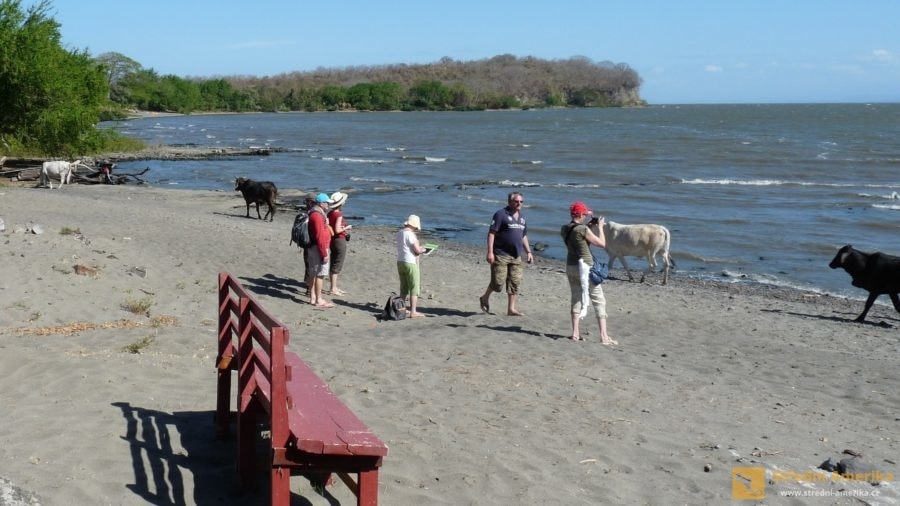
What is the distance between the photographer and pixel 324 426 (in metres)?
5.00

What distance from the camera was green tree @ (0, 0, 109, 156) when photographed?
30641 millimetres

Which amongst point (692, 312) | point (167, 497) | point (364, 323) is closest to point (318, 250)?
point (364, 323)

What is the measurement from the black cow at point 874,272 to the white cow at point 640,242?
3749mm

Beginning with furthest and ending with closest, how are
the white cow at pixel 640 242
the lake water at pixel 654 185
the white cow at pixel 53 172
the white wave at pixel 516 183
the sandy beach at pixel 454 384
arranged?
the white wave at pixel 516 183 → the white cow at pixel 53 172 → the lake water at pixel 654 185 → the white cow at pixel 640 242 → the sandy beach at pixel 454 384

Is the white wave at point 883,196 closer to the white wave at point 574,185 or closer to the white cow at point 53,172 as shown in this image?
the white wave at point 574,185

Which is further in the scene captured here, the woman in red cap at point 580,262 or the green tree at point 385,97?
the green tree at point 385,97

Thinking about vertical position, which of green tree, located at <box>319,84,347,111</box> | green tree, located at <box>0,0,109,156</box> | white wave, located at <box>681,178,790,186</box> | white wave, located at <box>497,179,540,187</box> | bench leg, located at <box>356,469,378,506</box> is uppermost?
green tree, located at <box>319,84,347,111</box>

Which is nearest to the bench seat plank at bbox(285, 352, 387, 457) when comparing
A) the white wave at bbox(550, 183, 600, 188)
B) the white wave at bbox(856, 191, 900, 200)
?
the white wave at bbox(856, 191, 900, 200)

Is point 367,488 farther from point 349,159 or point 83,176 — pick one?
point 349,159

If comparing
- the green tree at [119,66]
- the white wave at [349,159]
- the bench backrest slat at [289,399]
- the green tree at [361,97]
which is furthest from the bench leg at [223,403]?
the green tree at [361,97]

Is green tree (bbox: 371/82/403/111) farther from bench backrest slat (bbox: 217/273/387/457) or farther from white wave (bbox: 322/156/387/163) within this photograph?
bench backrest slat (bbox: 217/273/387/457)

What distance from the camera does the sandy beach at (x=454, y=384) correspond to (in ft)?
19.7

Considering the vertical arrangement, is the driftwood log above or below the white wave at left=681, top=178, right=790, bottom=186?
below

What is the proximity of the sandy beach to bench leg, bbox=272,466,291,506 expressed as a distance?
72cm
